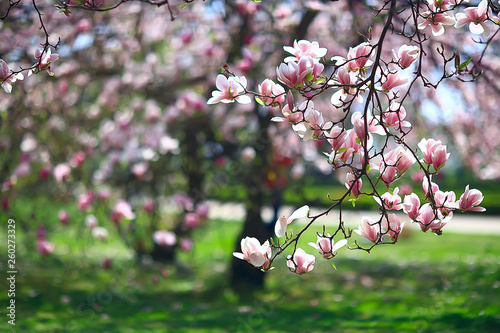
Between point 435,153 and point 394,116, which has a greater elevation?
point 394,116

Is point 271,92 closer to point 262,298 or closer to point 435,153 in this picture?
point 435,153

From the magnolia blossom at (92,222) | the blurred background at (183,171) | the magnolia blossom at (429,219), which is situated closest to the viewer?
the magnolia blossom at (429,219)

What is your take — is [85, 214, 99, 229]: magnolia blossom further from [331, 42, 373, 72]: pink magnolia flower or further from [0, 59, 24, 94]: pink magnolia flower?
[331, 42, 373, 72]: pink magnolia flower

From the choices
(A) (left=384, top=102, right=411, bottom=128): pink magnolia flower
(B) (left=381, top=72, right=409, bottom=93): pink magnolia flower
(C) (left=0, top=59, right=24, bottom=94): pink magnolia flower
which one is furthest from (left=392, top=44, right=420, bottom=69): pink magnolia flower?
(C) (left=0, top=59, right=24, bottom=94): pink magnolia flower

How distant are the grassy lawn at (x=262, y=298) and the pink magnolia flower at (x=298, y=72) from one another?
2444mm

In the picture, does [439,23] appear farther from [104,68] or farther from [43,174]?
[104,68]

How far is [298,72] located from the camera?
2078mm

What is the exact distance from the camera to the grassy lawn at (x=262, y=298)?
4.11 m

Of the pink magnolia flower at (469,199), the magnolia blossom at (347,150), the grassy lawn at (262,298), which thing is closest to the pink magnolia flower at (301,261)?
the magnolia blossom at (347,150)

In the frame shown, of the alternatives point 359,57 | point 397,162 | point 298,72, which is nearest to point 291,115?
point 298,72

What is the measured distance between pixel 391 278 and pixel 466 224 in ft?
21.2

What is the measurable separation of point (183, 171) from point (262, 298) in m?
1.60

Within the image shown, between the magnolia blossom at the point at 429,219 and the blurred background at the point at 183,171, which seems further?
the blurred background at the point at 183,171

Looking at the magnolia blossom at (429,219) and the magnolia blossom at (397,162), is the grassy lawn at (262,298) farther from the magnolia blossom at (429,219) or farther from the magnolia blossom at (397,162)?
the magnolia blossom at (397,162)
